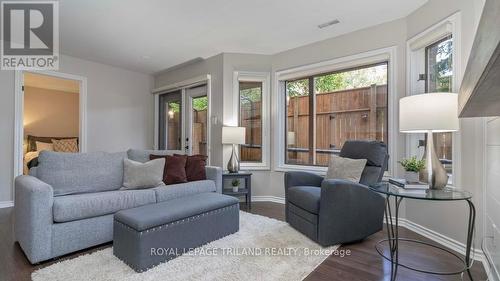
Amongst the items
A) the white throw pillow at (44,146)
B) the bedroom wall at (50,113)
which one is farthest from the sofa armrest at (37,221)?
the bedroom wall at (50,113)

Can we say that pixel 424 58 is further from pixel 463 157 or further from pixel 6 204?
pixel 6 204

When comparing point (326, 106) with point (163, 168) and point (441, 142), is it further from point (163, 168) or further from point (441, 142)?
point (163, 168)

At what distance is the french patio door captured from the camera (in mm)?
4641

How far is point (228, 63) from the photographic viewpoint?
161 inches

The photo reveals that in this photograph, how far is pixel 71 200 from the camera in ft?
6.94

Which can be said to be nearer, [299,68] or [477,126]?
[477,126]

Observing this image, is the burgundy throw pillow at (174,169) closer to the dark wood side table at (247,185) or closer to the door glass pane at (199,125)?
the dark wood side table at (247,185)

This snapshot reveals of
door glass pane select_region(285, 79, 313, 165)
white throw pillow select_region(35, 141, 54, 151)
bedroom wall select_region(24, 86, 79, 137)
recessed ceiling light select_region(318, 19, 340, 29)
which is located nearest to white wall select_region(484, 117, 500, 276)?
recessed ceiling light select_region(318, 19, 340, 29)

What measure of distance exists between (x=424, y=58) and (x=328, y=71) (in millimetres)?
1155

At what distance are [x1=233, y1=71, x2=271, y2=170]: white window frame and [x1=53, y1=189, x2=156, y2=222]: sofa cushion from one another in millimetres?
1957

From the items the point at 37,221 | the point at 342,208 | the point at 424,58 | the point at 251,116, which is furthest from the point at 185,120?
the point at 424,58

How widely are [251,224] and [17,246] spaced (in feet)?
7.15

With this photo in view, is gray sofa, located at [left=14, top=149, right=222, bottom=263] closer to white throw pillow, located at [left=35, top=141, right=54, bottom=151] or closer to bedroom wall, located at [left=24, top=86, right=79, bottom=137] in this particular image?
white throw pillow, located at [left=35, top=141, right=54, bottom=151]

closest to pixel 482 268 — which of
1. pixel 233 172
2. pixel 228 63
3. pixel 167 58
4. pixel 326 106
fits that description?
pixel 326 106
